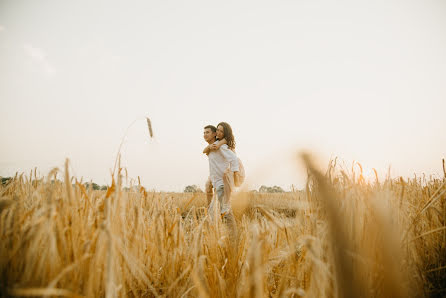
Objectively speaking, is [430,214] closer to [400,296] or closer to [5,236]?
[400,296]

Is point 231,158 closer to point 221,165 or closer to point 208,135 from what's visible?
point 221,165

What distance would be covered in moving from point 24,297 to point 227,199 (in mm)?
3276

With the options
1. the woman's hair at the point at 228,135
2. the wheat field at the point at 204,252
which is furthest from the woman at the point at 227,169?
the wheat field at the point at 204,252

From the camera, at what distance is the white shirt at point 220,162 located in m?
4.06

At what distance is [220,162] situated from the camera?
4188 millimetres

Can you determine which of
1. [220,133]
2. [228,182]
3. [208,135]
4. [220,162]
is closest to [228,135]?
[220,133]

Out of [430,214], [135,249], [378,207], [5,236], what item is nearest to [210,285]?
[135,249]

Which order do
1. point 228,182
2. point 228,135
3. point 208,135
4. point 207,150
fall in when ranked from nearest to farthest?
point 228,182 → point 207,150 → point 228,135 → point 208,135

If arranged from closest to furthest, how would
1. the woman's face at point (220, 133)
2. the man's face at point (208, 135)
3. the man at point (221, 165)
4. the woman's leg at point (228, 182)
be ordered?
the woman's leg at point (228, 182) → the man at point (221, 165) → the woman's face at point (220, 133) → the man's face at point (208, 135)

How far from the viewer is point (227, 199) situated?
3.74m

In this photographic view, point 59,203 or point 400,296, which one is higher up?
point 59,203

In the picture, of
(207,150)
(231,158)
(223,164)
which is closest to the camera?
(231,158)

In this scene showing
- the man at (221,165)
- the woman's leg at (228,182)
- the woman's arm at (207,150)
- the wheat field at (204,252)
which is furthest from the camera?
the woman's arm at (207,150)

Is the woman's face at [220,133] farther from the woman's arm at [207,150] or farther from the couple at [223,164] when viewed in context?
the woman's arm at [207,150]
